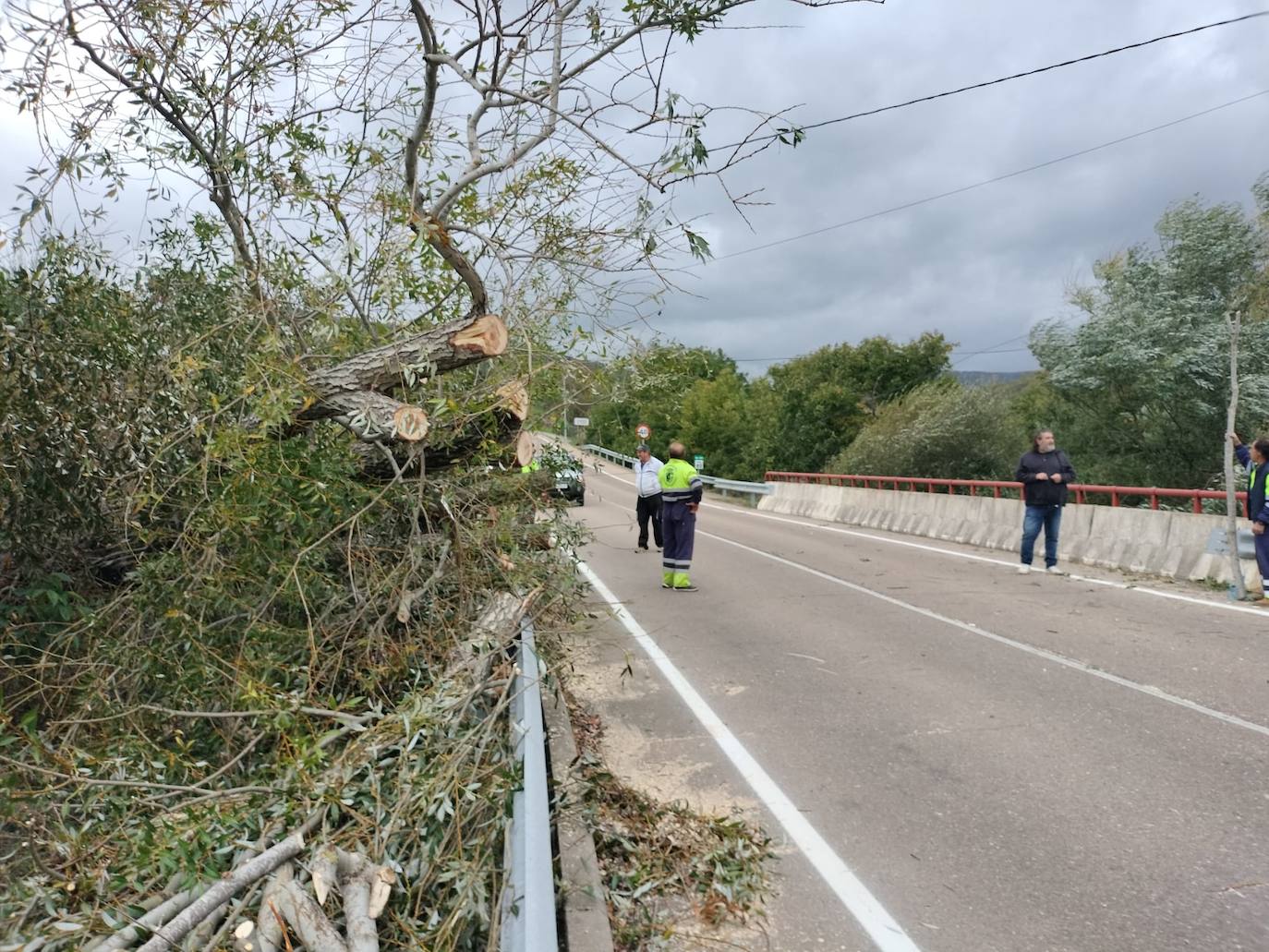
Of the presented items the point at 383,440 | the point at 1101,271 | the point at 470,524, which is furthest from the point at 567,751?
the point at 1101,271

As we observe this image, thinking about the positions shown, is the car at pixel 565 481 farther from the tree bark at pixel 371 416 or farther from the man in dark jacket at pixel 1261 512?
the man in dark jacket at pixel 1261 512

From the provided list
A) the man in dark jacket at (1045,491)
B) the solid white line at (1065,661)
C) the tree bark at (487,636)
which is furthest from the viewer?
the man in dark jacket at (1045,491)

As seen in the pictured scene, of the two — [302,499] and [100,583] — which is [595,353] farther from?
[100,583]

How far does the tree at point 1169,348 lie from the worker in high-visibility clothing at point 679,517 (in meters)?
16.3

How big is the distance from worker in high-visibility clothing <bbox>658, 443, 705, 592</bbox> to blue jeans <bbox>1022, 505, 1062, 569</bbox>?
15.6 feet

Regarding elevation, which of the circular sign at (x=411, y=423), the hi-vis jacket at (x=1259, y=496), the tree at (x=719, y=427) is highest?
the tree at (x=719, y=427)

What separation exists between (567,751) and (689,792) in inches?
28.2

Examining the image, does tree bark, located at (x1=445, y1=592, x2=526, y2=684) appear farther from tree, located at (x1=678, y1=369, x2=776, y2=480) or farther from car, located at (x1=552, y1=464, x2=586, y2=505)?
tree, located at (x1=678, y1=369, x2=776, y2=480)

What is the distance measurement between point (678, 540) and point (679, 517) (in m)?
0.35

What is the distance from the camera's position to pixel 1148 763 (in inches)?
194

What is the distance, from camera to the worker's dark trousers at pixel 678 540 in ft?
35.7

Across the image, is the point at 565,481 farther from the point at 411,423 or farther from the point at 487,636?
the point at 487,636

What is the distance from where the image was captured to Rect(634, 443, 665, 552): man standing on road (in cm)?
1295

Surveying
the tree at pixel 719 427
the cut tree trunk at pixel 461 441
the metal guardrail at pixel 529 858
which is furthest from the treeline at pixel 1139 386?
the tree at pixel 719 427
